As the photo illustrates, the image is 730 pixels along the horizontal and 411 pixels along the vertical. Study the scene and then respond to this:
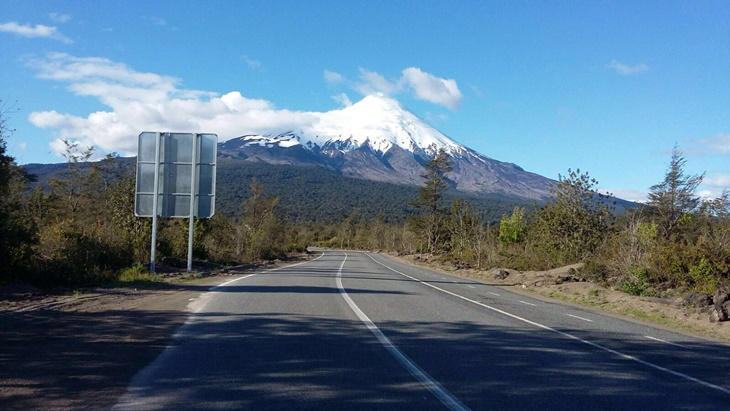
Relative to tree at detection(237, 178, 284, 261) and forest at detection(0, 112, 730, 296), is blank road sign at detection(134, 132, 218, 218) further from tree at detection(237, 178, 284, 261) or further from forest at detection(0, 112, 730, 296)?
tree at detection(237, 178, 284, 261)

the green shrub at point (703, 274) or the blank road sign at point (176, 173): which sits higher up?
the blank road sign at point (176, 173)

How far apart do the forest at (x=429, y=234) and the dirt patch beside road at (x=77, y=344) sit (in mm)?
4141

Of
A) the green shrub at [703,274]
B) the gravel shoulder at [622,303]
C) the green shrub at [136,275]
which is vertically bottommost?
the gravel shoulder at [622,303]

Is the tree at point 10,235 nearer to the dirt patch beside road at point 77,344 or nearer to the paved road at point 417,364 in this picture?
the dirt patch beside road at point 77,344

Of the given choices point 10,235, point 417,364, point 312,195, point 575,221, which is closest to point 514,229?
point 575,221

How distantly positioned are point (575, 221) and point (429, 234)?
35628 millimetres

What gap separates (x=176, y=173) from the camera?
25.7 m

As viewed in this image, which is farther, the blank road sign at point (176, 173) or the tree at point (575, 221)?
the tree at point (575, 221)

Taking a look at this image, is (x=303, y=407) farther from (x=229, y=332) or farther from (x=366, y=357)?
(x=229, y=332)

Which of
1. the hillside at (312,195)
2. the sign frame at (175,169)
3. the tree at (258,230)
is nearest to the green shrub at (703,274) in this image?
the sign frame at (175,169)

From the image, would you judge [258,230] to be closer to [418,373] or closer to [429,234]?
[429,234]

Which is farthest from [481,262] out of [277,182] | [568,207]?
[277,182]

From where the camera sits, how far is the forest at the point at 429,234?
18.4m

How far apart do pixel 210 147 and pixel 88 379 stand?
20.1 m
